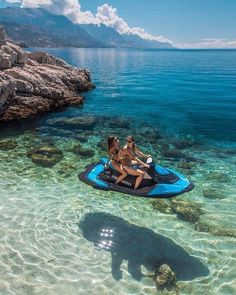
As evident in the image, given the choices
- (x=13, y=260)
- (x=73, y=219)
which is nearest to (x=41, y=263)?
(x=13, y=260)

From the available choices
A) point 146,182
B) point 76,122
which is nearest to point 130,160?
point 146,182

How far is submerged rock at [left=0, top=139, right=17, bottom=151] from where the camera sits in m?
21.5

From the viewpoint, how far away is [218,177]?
18484mm

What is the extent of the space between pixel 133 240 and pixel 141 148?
37.4 feet

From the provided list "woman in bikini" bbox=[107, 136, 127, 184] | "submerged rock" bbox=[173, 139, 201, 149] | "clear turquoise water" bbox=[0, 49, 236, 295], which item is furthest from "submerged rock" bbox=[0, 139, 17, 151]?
"submerged rock" bbox=[173, 139, 201, 149]

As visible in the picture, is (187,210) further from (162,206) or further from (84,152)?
(84,152)

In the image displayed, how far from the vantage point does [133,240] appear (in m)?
12.5

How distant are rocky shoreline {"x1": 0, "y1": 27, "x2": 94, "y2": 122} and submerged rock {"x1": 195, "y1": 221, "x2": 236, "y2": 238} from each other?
19.5 metres

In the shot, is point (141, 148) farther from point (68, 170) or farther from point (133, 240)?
point (133, 240)

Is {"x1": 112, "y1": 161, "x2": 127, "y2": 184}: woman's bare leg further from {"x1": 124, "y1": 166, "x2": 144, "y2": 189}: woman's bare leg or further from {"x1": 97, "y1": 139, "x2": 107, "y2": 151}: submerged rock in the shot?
{"x1": 97, "y1": 139, "x2": 107, "y2": 151}: submerged rock

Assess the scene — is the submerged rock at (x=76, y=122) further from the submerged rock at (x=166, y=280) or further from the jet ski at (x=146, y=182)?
the submerged rock at (x=166, y=280)

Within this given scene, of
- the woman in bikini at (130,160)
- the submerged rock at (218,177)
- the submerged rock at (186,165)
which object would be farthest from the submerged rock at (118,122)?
the woman in bikini at (130,160)

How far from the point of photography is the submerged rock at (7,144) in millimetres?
21547

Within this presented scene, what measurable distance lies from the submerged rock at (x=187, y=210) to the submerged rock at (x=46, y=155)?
7926 millimetres
